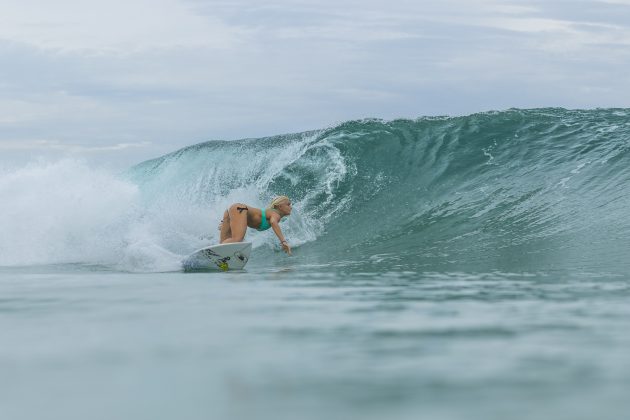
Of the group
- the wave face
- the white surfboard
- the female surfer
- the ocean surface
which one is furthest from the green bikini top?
the white surfboard

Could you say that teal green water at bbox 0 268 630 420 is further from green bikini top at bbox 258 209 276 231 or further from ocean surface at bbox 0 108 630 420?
green bikini top at bbox 258 209 276 231

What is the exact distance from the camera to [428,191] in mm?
15711

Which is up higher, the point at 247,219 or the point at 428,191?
the point at 428,191

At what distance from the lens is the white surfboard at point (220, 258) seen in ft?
32.8

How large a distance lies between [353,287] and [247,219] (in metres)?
4.54

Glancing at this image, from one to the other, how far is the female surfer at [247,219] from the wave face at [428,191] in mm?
757

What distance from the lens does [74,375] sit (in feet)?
11.9

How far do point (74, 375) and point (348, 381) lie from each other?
1214mm

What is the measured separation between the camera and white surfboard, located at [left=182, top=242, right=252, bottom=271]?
998 cm

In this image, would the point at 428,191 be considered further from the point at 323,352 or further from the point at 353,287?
the point at 323,352

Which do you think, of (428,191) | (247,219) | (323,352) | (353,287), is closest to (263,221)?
(247,219)

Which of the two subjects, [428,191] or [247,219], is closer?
[247,219]

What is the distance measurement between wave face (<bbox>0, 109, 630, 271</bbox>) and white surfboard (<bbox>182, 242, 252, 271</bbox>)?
835 millimetres

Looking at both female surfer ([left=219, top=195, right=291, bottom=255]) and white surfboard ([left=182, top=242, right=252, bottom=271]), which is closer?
white surfboard ([left=182, top=242, right=252, bottom=271])
